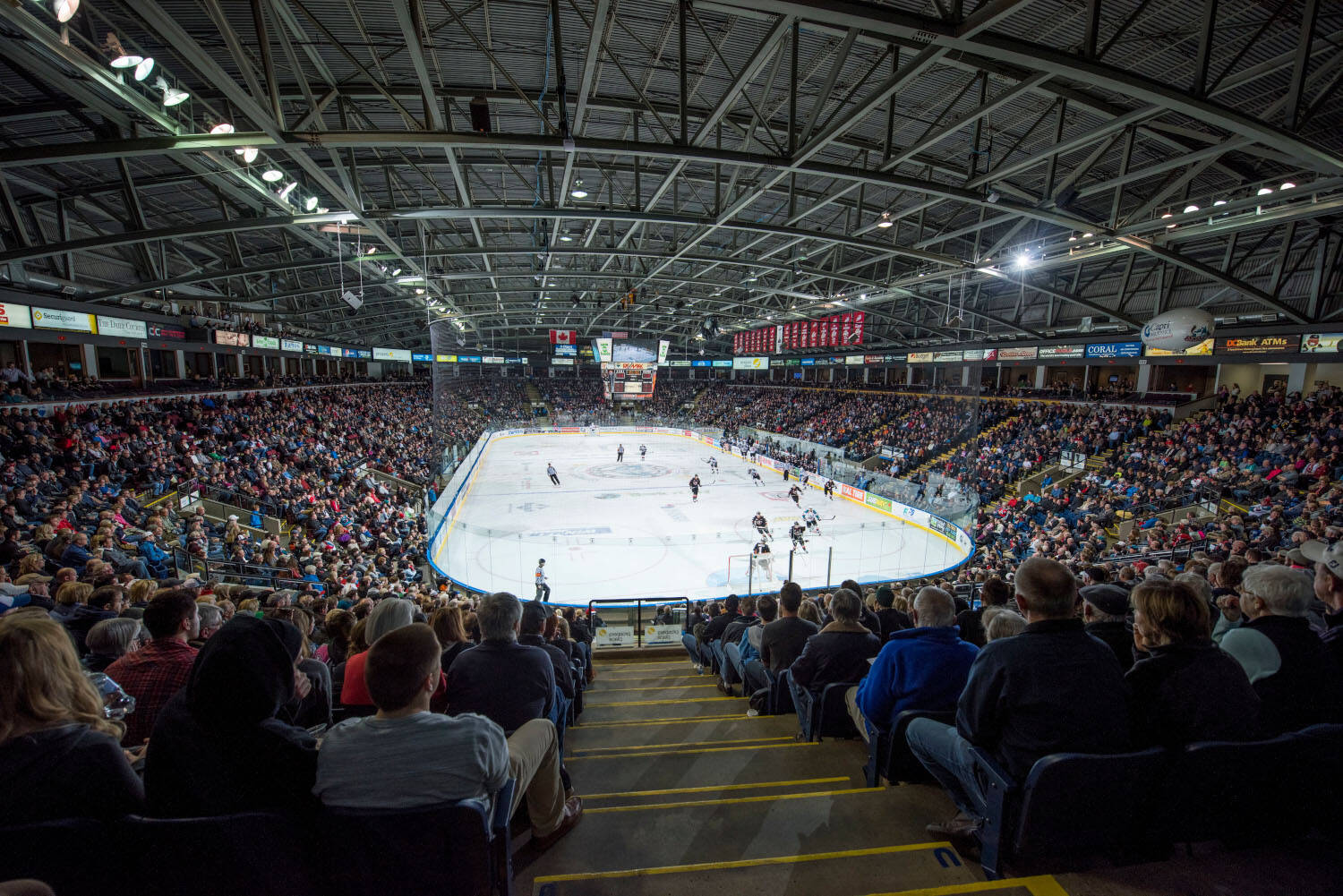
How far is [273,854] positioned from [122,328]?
2338 centimetres

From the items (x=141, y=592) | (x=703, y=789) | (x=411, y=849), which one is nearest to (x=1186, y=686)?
(x=703, y=789)

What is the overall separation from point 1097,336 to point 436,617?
27.1 meters

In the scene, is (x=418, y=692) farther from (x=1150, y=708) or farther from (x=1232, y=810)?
(x=1232, y=810)

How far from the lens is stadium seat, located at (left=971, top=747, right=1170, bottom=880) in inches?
75.4

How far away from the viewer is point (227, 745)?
167 cm

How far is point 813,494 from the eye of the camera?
24969 millimetres

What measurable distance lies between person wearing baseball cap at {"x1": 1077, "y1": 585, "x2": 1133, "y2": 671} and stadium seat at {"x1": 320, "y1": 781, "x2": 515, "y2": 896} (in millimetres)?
2723

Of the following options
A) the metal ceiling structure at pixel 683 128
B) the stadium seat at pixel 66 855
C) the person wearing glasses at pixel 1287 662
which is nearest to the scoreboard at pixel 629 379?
the metal ceiling structure at pixel 683 128

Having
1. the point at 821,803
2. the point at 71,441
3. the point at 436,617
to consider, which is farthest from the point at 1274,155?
the point at 71,441

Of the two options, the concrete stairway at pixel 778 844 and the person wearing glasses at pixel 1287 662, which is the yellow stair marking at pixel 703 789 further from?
the person wearing glasses at pixel 1287 662

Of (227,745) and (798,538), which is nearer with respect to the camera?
(227,745)

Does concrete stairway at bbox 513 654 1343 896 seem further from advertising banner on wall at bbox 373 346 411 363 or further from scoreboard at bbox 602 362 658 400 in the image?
advertising banner on wall at bbox 373 346 411 363

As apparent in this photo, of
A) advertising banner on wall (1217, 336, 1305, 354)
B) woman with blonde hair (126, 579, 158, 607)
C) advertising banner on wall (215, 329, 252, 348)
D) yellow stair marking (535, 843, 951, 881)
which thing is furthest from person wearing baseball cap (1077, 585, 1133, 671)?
advertising banner on wall (215, 329, 252, 348)

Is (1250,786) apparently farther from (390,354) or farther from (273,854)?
(390,354)
